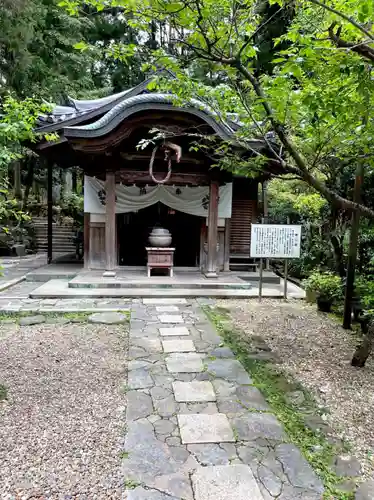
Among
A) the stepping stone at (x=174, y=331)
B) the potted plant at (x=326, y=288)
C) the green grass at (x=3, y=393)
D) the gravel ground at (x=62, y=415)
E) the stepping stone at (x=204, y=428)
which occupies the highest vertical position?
the potted plant at (x=326, y=288)

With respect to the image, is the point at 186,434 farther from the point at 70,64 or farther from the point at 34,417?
the point at 70,64

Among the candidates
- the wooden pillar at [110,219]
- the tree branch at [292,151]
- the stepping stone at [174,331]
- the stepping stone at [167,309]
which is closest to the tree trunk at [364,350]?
the tree branch at [292,151]

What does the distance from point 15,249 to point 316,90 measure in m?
13.0

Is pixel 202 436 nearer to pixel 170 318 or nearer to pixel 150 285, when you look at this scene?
pixel 170 318

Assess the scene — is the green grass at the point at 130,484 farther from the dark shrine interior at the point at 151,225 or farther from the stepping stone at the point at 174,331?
the dark shrine interior at the point at 151,225

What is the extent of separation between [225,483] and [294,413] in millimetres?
1079

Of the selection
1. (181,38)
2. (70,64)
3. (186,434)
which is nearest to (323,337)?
(186,434)

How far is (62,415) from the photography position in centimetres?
279

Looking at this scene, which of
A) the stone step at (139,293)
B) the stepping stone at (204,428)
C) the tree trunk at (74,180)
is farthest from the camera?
the tree trunk at (74,180)

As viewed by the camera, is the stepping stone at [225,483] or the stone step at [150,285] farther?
the stone step at [150,285]

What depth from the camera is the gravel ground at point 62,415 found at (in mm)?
2072

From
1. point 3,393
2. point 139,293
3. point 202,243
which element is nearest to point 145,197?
point 202,243

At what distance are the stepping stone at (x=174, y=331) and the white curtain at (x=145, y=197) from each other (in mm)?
4458

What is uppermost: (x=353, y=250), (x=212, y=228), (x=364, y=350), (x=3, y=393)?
(x=212, y=228)
